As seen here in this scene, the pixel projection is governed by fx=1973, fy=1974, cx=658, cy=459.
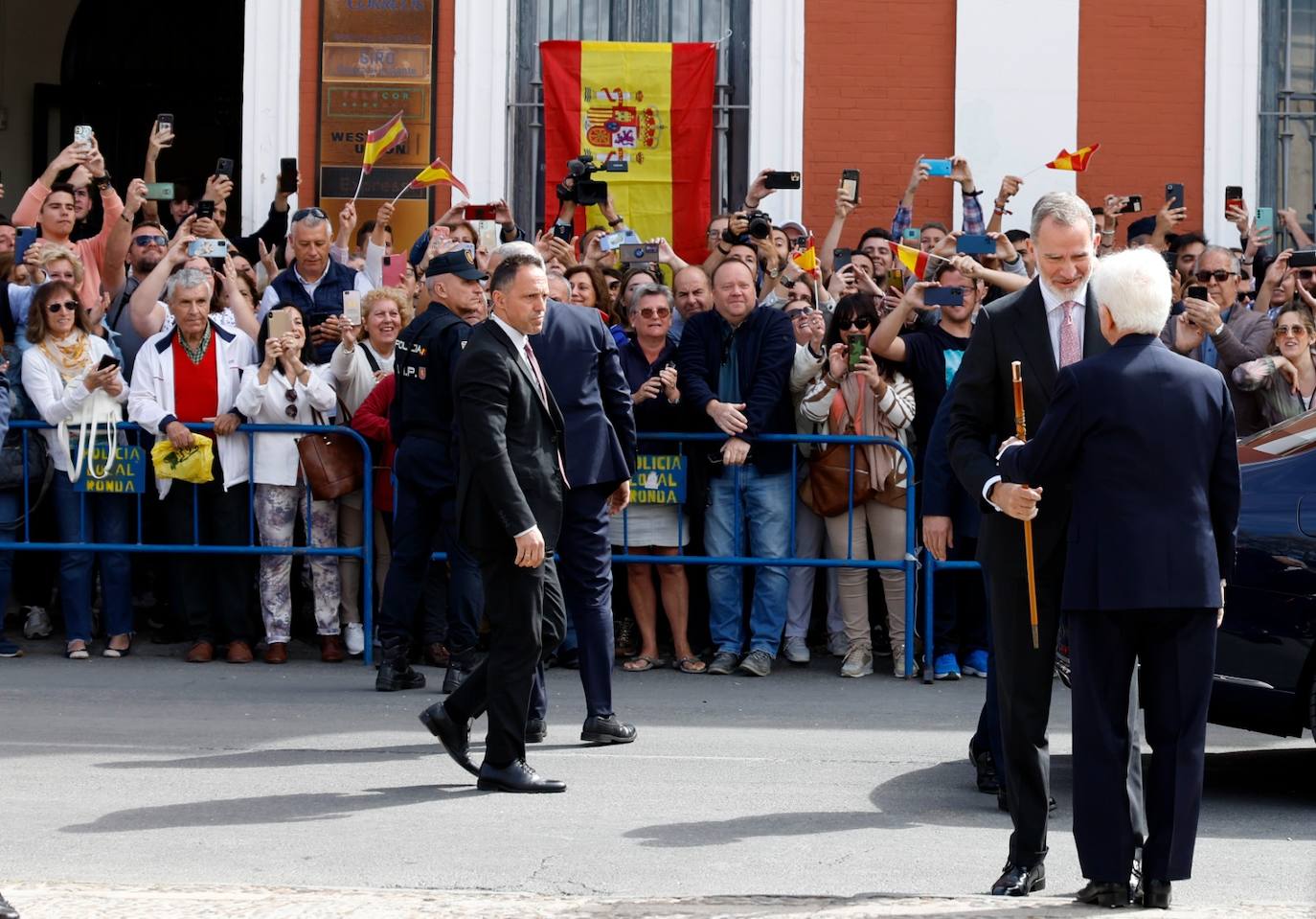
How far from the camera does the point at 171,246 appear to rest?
1147cm

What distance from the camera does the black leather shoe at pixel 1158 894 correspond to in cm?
564

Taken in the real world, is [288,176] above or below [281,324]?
above

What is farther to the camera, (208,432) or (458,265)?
(208,432)

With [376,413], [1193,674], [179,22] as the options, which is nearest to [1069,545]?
[1193,674]

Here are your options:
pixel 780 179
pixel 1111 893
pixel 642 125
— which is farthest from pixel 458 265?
pixel 642 125

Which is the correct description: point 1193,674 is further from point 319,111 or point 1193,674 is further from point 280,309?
point 319,111

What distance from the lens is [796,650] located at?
11039 mm

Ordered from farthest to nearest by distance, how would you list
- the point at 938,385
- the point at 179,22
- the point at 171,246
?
the point at 179,22, the point at 171,246, the point at 938,385

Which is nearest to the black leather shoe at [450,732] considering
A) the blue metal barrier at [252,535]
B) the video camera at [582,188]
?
the blue metal barrier at [252,535]

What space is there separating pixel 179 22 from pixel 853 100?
7605 millimetres

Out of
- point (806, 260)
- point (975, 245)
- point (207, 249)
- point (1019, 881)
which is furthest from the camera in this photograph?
point (806, 260)

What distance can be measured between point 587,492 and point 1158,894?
11.3 ft

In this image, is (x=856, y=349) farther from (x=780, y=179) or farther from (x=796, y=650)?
(x=780, y=179)

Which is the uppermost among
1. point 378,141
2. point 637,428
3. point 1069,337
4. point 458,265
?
point 378,141
